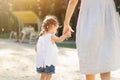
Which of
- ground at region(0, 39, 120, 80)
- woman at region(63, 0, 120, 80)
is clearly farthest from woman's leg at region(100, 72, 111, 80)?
ground at region(0, 39, 120, 80)

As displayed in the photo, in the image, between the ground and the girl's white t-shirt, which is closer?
the girl's white t-shirt

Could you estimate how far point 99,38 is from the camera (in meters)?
4.69

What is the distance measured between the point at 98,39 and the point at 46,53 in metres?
1.94

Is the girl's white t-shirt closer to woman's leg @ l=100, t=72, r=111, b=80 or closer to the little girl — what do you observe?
the little girl

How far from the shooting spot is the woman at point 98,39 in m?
4.67

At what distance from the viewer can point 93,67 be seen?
468 cm

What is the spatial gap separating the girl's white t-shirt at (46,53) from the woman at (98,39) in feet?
5.72

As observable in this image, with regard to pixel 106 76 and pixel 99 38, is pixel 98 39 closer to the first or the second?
pixel 99 38

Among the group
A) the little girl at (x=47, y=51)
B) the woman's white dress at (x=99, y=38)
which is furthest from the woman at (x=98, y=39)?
the little girl at (x=47, y=51)

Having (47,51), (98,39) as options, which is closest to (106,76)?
(98,39)

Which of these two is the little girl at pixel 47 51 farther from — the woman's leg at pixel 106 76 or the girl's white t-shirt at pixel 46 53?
the woman's leg at pixel 106 76

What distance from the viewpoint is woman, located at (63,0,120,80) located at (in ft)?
15.3

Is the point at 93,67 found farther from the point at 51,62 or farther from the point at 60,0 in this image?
the point at 60,0

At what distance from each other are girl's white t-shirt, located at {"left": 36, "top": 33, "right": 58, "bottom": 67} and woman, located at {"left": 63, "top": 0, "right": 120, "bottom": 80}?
5.72 ft
